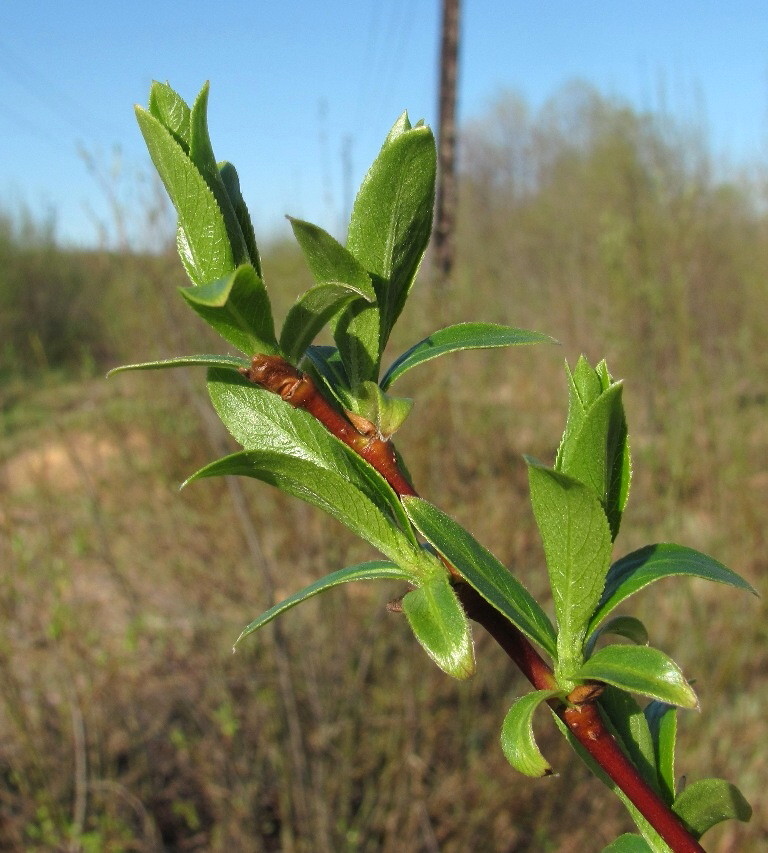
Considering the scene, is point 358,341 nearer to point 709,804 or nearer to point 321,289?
point 321,289

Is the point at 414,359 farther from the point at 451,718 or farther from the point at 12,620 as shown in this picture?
the point at 451,718

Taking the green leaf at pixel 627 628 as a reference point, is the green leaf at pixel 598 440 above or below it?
above

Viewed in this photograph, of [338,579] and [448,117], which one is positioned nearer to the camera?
[338,579]

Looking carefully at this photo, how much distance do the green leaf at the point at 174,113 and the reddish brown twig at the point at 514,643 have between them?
Result: 3.9 inches

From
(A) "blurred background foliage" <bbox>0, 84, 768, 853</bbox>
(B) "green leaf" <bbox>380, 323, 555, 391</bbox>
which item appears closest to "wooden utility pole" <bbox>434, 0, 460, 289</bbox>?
(A) "blurred background foliage" <bbox>0, 84, 768, 853</bbox>

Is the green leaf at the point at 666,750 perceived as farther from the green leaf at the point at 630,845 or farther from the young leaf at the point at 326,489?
the young leaf at the point at 326,489

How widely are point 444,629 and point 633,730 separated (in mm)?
120

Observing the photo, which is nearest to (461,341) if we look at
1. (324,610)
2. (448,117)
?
(324,610)

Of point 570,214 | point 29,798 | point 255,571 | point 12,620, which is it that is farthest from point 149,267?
point 570,214

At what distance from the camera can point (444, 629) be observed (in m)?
0.31

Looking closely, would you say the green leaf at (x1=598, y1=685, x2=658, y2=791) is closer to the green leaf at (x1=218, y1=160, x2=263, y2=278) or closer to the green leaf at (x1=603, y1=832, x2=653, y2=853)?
the green leaf at (x1=603, y1=832, x2=653, y2=853)

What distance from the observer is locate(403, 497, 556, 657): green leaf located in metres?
0.31

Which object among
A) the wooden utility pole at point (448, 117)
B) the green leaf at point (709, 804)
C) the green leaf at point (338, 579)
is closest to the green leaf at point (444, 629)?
the green leaf at point (338, 579)

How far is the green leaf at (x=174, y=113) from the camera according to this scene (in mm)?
335
